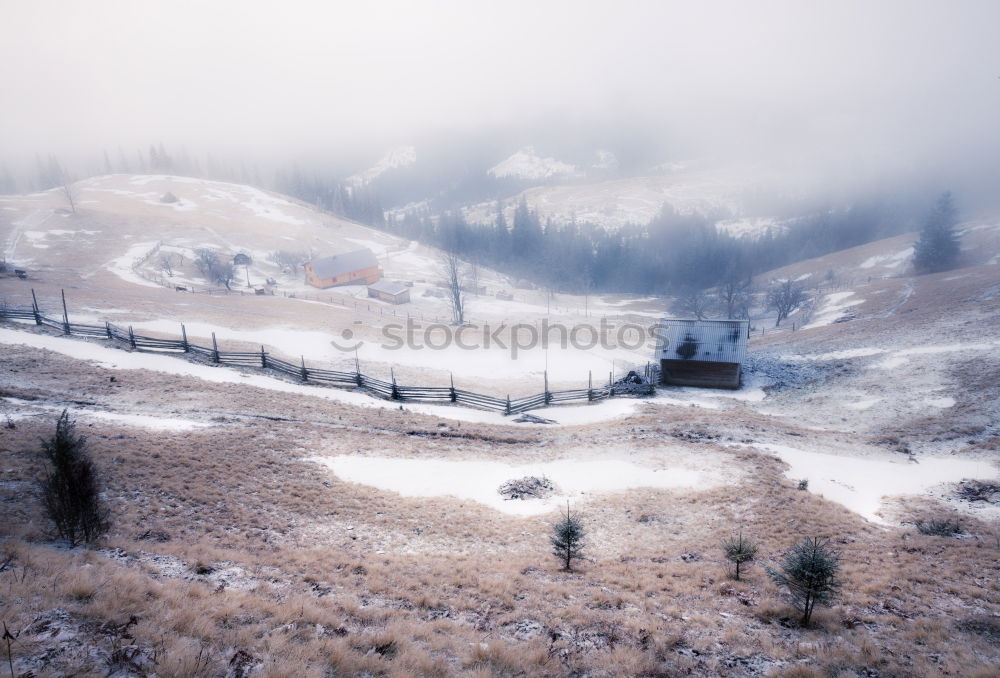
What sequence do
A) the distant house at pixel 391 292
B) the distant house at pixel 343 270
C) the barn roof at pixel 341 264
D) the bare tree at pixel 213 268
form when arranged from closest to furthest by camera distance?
the bare tree at pixel 213 268 → the distant house at pixel 391 292 → the distant house at pixel 343 270 → the barn roof at pixel 341 264

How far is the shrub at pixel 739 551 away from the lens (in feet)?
34.8

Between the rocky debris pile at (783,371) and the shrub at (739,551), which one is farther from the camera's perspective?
the rocky debris pile at (783,371)

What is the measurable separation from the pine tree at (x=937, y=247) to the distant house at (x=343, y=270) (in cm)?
9559

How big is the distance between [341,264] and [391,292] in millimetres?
16210

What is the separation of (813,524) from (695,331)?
23.6 m

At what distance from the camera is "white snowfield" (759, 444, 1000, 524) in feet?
50.2

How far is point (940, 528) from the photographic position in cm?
1239

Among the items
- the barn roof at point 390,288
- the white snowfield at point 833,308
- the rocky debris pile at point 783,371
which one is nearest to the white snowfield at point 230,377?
the rocky debris pile at point 783,371

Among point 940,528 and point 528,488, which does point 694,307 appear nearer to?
point 940,528

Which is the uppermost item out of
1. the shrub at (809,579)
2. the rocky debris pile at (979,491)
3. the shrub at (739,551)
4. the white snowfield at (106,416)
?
the white snowfield at (106,416)

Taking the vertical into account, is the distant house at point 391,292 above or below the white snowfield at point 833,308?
above

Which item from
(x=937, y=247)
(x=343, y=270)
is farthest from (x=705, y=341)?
(x=343, y=270)

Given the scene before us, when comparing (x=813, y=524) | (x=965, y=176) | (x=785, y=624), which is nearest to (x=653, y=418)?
(x=813, y=524)

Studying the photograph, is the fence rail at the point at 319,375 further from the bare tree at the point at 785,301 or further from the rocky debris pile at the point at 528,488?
the bare tree at the point at 785,301
